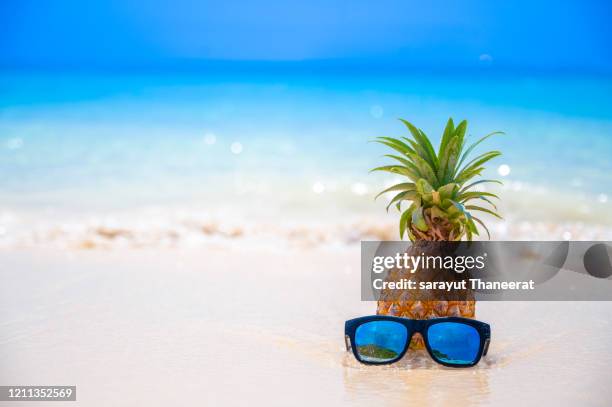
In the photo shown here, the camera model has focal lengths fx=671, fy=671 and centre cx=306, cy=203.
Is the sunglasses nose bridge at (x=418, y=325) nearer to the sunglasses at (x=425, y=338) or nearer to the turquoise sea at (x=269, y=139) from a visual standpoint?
the sunglasses at (x=425, y=338)

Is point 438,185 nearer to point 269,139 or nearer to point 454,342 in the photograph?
point 454,342

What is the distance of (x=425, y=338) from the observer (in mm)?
2340

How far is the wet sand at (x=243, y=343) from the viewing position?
2176mm

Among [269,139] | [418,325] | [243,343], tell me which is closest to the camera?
[418,325]

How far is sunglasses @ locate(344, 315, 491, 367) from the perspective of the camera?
233 centimetres

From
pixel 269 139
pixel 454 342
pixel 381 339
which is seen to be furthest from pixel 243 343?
pixel 269 139

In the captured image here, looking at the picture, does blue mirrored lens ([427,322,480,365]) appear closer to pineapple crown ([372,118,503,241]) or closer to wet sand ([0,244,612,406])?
wet sand ([0,244,612,406])

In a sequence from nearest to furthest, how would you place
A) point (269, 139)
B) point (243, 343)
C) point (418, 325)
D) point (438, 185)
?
point (418, 325)
point (438, 185)
point (243, 343)
point (269, 139)

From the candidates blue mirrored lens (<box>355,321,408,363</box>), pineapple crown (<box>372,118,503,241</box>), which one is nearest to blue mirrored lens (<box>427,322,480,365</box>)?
blue mirrored lens (<box>355,321,408,363</box>)

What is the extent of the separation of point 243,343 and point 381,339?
0.59 m

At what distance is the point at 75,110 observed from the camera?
39.1ft

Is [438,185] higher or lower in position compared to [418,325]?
higher

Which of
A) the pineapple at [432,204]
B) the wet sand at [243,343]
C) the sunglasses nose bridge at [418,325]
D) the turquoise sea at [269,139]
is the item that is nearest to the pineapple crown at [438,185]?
the pineapple at [432,204]

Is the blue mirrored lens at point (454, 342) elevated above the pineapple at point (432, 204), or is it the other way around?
the pineapple at point (432, 204)
